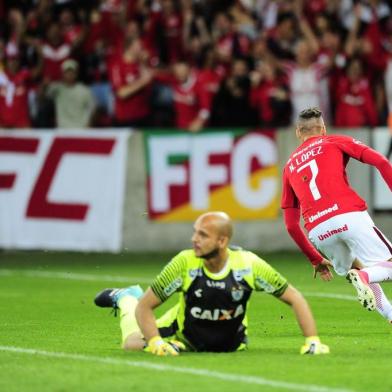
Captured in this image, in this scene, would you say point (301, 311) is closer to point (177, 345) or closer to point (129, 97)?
point (177, 345)

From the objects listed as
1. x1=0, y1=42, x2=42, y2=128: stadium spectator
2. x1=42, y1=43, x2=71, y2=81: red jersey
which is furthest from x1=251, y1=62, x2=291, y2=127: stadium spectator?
x1=0, y1=42, x2=42, y2=128: stadium spectator

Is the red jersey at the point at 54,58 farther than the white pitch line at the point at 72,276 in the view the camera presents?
Yes

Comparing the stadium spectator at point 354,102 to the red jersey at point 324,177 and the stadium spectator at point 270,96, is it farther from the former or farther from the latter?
the red jersey at point 324,177

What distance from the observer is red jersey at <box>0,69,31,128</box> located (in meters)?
20.8

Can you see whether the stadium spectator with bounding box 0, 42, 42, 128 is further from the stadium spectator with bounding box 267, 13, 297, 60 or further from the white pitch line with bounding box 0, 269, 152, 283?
the stadium spectator with bounding box 267, 13, 297, 60

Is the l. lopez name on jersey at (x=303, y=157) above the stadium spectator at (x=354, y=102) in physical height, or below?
above

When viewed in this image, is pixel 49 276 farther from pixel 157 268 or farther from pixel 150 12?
pixel 150 12

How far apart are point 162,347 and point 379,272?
7.90 feet

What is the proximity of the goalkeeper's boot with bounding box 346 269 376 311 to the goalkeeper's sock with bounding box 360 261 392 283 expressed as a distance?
0.09 meters

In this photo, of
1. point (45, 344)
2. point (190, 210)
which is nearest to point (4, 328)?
point (45, 344)

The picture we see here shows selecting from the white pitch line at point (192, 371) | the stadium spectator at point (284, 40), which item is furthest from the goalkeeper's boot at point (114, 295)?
the stadium spectator at point (284, 40)

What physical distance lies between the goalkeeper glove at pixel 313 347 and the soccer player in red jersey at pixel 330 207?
1537mm

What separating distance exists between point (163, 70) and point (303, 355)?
12298 mm

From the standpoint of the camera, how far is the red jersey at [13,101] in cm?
2081
